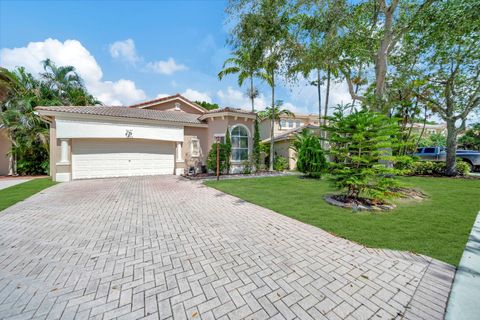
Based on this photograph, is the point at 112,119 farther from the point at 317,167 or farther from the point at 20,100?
the point at 317,167

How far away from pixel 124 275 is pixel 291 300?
2397 millimetres

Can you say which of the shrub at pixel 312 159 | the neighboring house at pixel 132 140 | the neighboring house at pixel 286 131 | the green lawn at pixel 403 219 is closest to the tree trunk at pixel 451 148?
the green lawn at pixel 403 219

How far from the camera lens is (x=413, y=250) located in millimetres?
3525

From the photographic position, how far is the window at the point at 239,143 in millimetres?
14438

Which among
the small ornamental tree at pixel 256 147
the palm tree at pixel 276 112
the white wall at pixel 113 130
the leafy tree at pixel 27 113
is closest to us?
the white wall at pixel 113 130

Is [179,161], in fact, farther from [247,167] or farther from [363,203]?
[363,203]

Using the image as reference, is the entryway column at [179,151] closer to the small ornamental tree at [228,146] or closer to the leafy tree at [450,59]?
the small ornamental tree at [228,146]

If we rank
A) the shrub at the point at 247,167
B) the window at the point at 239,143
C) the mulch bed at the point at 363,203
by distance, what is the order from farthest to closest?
the shrub at the point at 247,167 → the window at the point at 239,143 → the mulch bed at the point at 363,203

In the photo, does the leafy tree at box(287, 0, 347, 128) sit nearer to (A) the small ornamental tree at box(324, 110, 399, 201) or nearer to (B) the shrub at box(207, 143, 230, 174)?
(A) the small ornamental tree at box(324, 110, 399, 201)

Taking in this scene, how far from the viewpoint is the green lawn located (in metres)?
3.76

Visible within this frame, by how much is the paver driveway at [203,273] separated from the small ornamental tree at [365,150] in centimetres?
260

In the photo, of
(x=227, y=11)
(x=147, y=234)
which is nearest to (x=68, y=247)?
(x=147, y=234)

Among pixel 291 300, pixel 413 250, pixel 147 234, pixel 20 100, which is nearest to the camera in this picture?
pixel 291 300

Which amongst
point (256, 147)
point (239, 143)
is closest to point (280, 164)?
point (256, 147)
